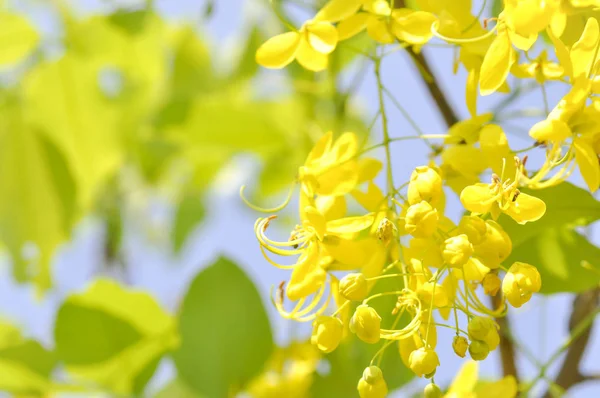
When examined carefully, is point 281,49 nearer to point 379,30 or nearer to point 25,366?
point 379,30

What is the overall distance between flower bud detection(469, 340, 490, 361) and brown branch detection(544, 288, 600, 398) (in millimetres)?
290

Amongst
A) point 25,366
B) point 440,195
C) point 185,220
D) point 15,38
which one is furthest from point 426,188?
point 185,220

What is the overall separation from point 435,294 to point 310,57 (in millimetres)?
151

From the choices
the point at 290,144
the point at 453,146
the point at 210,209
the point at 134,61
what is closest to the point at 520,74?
the point at 453,146

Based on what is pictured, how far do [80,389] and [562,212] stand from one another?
454 millimetres

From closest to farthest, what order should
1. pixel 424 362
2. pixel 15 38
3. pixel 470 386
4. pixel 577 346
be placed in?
pixel 424 362, pixel 470 386, pixel 577 346, pixel 15 38

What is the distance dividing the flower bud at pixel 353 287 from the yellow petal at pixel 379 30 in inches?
5.3

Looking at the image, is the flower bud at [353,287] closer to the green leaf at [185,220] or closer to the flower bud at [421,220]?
the flower bud at [421,220]

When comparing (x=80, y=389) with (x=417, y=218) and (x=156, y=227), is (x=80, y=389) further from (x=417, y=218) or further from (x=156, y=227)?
(x=156, y=227)

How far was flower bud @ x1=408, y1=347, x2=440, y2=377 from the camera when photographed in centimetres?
33

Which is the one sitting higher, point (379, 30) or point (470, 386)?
point (379, 30)

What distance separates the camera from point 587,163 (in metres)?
0.35

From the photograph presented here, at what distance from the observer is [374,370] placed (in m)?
0.34

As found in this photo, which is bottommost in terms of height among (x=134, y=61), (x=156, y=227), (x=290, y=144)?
(x=156, y=227)
